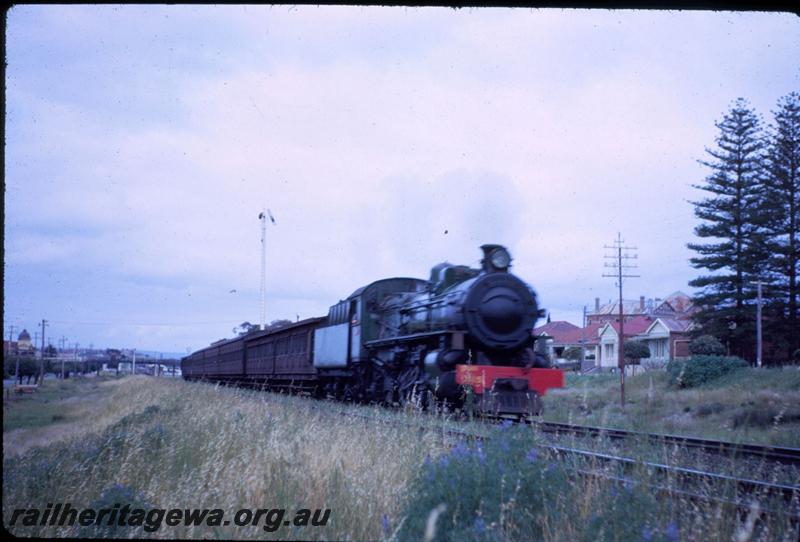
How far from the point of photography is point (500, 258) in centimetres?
1513

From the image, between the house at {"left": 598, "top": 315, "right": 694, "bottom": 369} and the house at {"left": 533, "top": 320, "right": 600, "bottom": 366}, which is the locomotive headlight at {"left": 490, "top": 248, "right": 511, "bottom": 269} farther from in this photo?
the house at {"left": 533, "top": 320, "right": 600, "bottom": 366}

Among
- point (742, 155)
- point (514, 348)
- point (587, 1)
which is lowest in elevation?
point (514, 348)

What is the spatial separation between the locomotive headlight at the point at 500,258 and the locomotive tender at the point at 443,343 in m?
0.03

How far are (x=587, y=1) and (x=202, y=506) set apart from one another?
4942 millimetres

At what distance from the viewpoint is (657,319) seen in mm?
55719

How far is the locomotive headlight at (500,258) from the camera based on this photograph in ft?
49.4

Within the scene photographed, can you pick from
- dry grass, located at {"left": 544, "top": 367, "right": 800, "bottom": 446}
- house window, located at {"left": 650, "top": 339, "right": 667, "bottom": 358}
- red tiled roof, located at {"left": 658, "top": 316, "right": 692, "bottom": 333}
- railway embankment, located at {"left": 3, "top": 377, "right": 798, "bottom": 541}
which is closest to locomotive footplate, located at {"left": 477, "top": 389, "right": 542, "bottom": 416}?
dry grass, located at {"left": 544, "top": 367, "right": 800, "bottom": 446}

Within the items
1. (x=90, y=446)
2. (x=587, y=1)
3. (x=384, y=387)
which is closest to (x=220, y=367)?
(x=384, y=387)

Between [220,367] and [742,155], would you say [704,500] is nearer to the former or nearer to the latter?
[742,155]

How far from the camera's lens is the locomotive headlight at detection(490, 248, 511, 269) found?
15.0 m
